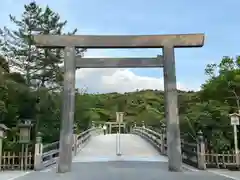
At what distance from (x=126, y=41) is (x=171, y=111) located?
2868 millimetres

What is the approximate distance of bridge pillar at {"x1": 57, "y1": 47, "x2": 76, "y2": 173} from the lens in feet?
33.0

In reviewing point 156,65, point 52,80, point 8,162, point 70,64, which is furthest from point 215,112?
point 52,80

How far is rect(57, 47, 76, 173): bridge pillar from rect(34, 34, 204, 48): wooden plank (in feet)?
1.14

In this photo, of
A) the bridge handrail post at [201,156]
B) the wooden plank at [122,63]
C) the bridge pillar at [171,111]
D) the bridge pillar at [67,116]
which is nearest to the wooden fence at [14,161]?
the bridge pillar at [67,116]

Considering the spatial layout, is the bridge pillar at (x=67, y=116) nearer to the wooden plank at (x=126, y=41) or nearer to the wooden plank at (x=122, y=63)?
the wooden plank at (x=126, y=41)

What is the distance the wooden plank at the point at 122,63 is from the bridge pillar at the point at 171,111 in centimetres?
36

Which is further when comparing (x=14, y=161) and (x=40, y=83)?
(x=40, y=83)

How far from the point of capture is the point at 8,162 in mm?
10703

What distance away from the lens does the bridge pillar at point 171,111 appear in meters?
10.1

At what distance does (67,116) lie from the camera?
1033 cm

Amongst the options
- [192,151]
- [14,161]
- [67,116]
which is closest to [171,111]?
[192,151]

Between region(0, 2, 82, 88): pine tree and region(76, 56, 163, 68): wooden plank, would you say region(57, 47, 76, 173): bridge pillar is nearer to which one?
region(76, 56, 163, 68): wooden plank

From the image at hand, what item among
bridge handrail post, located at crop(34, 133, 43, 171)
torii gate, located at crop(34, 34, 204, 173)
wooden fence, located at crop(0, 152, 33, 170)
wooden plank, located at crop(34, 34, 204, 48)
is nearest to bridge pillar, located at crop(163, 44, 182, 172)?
torii gate, located at crop(34, 34, 204, 173)

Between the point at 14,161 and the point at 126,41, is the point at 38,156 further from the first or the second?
the point at 126,41
